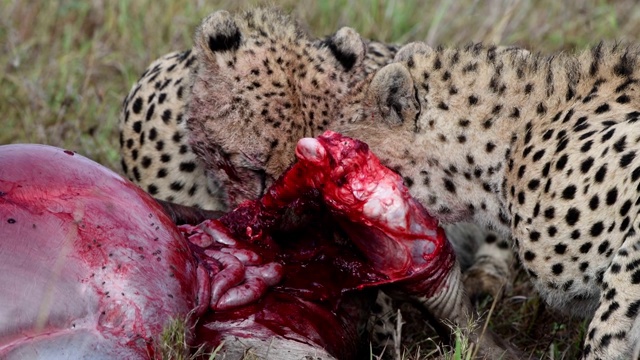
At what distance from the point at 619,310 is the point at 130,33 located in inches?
132

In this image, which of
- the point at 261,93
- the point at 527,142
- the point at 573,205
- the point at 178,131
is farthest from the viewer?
the point at 178,131

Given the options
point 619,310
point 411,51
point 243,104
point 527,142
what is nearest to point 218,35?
point 243,104

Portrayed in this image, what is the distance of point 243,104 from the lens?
3.61 meters

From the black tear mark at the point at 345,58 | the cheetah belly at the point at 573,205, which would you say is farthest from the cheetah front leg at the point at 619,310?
the black tear mark at the point at 345,58

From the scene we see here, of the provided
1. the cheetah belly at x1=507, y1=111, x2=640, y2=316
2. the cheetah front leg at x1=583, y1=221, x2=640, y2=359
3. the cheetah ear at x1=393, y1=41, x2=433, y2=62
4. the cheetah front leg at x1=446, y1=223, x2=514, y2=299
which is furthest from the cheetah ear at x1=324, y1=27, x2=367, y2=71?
the cheetah front leg at x1=583, y1=221, x2=640, y2=359

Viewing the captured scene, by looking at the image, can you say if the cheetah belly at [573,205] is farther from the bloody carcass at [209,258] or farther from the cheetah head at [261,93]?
the cheetah head at [261,93]

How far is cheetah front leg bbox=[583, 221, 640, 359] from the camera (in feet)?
8.94

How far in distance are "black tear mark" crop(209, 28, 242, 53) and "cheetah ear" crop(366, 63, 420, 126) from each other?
0.51 m

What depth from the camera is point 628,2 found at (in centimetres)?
603

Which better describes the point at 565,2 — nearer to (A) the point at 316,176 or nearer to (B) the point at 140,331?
(A) the point at 316,176

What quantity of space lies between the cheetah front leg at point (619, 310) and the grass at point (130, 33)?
250 cm

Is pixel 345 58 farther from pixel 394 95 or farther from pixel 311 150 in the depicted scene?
pixel 311 150

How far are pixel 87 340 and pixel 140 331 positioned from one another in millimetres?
129

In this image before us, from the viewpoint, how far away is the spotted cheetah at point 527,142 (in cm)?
310
